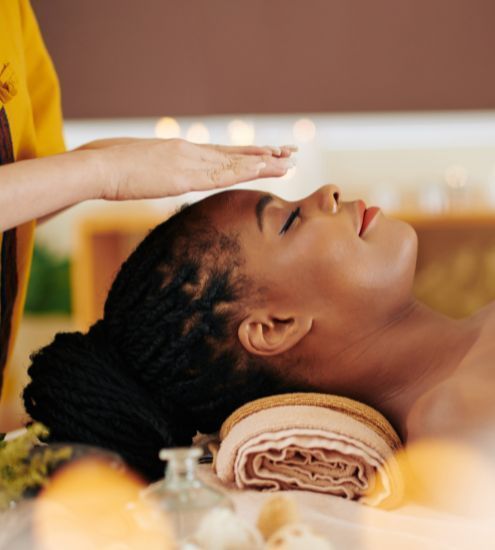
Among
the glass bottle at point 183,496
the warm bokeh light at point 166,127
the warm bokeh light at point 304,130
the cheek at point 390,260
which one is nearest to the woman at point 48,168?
the cheek at point 390,260

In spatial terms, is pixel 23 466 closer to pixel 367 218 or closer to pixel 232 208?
pixel 232 208

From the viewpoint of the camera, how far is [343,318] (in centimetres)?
147

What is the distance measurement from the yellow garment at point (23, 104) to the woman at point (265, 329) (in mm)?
252

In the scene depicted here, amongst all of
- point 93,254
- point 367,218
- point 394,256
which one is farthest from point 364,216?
point 93,254

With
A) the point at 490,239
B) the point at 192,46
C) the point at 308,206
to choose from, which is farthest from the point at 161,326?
the point at 490,239

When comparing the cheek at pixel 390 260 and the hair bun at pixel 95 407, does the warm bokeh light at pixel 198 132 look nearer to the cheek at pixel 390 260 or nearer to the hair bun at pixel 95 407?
the cheek at pixel 390 260

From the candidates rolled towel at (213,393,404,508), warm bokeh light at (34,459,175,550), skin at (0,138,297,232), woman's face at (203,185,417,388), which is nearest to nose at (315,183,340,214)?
woman's face at (203,185,417,388)

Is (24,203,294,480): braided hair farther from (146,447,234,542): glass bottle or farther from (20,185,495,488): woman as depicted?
(146,447,234,542): glass bottle

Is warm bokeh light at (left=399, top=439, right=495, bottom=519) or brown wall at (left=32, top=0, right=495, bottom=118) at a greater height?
brown wall at (left=32, top=0, right=495, bottom=118)

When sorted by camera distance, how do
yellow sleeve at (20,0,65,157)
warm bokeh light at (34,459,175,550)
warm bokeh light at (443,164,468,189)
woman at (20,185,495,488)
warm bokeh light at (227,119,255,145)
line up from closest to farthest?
warm bokeh light at (34,459,175,550), woman at (20,185,495,488), yellow sleeve at (20,0,65,157), warm bokeh light at (227,119,255,145), warm bokeh light at (443,164,468,189)

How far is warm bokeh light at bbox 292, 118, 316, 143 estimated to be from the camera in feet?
12.0

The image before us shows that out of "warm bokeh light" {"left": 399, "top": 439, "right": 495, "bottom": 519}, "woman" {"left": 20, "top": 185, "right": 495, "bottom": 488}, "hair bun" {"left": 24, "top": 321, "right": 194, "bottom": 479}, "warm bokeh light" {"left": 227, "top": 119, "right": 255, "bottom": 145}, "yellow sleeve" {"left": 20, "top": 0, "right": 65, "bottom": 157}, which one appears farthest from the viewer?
"warm bokeh light" {"left": 227, "top": 119, "right": 255, "bottom": 145}

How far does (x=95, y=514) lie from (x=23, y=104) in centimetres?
88

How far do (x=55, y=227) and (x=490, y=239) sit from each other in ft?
6.93
